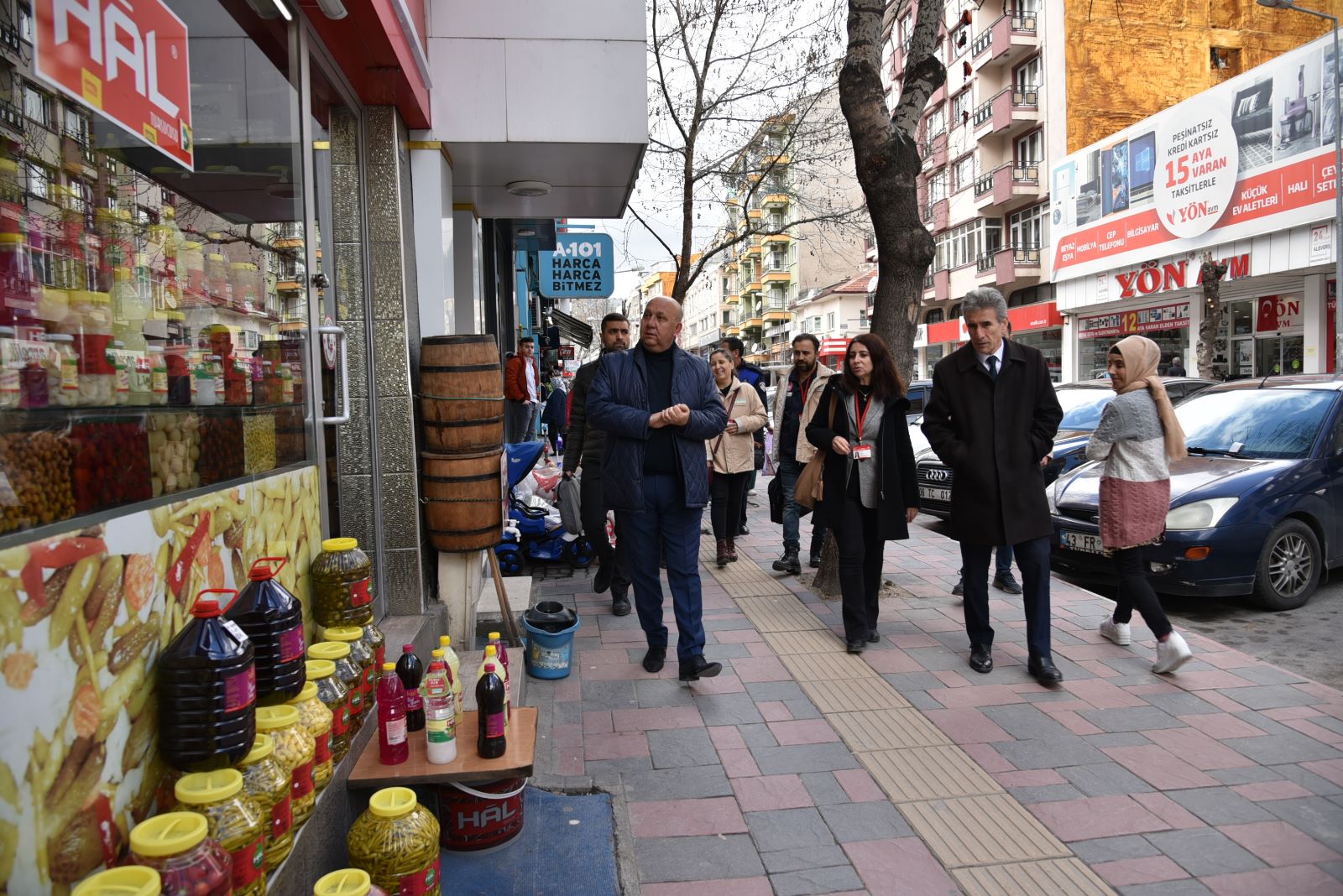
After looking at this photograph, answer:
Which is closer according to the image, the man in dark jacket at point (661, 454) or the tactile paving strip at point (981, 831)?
the tactile paving strip at point (981, 831)

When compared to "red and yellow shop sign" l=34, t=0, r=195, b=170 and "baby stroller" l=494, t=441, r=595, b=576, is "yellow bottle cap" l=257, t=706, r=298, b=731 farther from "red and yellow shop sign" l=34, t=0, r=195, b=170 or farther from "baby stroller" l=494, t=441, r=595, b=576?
"baby stroller" l=494, t=441, r=595, b=576

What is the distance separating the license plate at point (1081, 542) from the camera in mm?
6695

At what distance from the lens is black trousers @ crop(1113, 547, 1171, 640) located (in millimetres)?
4789

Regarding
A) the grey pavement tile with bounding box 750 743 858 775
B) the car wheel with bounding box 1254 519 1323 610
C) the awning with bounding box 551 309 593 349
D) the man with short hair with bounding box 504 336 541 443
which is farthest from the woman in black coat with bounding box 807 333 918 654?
the awning with bounding box 551 309 593 349

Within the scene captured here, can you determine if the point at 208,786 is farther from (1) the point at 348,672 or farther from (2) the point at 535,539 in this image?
(2) the point at 535,539

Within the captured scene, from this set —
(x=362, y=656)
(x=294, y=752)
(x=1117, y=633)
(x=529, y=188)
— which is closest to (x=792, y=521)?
(x=1117, y=633)

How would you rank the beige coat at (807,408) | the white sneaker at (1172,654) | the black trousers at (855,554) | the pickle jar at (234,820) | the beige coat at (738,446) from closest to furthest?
the pickle jar at (234,820)
the white sneaker at (1172,654)
the black trousers at (855,554)
the beige coat at (807,408)
the beige coat at (738,446)

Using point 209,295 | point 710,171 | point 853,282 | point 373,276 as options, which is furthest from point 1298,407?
point 853,282

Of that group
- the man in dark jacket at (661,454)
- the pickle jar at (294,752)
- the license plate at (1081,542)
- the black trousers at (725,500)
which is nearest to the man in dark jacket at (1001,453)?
the man in dark jacket at (661,454)

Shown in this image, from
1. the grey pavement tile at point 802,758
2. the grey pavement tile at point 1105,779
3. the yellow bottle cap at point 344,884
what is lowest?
Result: the grey pavement tile at point 1105,779

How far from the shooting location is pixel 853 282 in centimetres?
5288

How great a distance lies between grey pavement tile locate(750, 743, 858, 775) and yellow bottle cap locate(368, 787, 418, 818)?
5.51ft

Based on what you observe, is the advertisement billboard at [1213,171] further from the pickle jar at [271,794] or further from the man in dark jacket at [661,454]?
the pickle jar at [271,794]

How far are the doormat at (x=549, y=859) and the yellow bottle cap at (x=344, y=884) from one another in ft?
2.38
